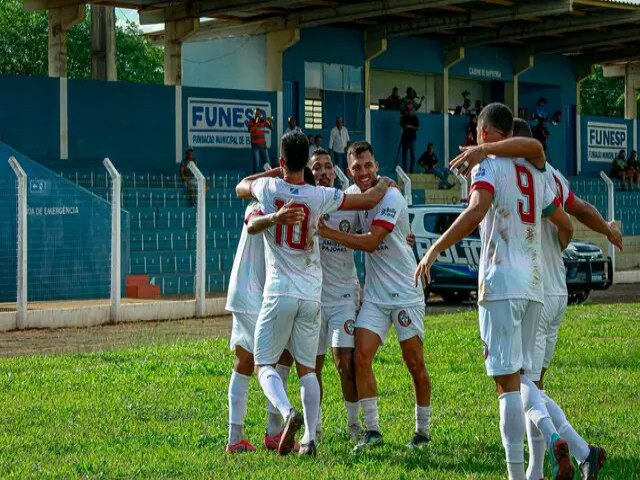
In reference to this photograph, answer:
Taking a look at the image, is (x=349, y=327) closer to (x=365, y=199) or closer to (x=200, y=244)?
(x=365, y=199)

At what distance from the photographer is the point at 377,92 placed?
4131cm

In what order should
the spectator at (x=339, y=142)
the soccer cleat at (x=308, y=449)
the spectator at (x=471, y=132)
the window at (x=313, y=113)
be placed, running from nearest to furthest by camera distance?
the soccer cleat at (x=308, y=449) → the spectator at (x=339, y=142) → the spectator at (x=471, y=132) → the window at (x=313, y=113)

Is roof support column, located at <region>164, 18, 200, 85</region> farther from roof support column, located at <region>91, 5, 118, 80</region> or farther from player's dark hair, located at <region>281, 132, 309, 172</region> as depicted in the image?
player's dark hair, located at <region>281, 132, 309, 172</region>

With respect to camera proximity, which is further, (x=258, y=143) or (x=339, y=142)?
(x=339, y=142)

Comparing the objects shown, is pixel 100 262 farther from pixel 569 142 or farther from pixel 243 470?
pixel 569 142

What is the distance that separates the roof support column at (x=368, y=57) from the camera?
38.4 metres

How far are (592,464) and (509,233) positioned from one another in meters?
1.39

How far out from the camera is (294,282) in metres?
8.94

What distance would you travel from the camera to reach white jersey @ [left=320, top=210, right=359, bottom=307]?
9.58m

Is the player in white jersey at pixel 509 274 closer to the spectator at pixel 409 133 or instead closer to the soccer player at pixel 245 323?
the soccer player at pixel 245 323

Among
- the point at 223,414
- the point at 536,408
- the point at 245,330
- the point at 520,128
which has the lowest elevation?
the point at 223,414

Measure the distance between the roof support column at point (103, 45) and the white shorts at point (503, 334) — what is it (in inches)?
1027

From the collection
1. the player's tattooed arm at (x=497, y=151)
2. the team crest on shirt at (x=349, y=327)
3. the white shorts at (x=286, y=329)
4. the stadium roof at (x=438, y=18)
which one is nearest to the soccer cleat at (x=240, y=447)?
the white shorts at (x=286, y=329)

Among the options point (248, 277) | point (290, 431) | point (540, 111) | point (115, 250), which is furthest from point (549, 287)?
point (540, 111)
